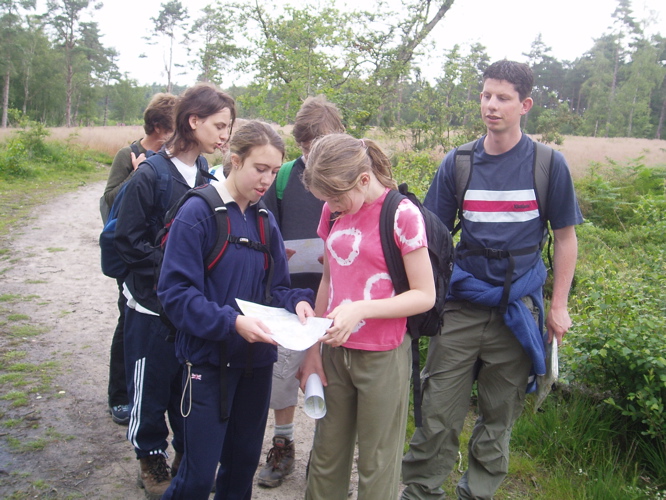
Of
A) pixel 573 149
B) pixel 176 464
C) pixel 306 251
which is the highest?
pixel 573 149

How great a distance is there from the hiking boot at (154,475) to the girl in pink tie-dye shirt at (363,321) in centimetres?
94

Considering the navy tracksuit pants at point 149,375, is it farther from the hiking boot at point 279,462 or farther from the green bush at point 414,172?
the green bush at point 414,172

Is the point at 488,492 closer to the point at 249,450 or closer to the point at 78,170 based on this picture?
the point at 249,450

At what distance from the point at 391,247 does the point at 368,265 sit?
0.12 meters

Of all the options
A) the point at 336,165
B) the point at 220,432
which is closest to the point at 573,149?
the point at 336,165

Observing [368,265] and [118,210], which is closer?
[368,265]

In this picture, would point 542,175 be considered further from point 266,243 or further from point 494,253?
point 266,243

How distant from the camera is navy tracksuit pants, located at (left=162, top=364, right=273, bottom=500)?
2.15 metres

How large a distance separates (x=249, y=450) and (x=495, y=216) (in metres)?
1.59

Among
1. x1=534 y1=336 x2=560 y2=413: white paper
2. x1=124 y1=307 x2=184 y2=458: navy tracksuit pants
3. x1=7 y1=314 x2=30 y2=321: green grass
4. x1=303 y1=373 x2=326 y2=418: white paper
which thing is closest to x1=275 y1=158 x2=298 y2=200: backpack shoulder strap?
x1=124 y1=307 x2=184 y2=458: navy tracksuit pants

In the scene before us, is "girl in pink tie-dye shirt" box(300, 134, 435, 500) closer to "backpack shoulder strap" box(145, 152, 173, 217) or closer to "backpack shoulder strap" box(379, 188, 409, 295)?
"backpack shoulder strap" box(379, 188, 409, 295)

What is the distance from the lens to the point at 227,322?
2020 millimetres

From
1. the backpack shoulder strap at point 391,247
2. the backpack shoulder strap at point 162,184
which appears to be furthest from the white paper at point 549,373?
the backpack shoulder strap at point 162,184

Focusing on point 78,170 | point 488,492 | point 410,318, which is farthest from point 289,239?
point 78,170
